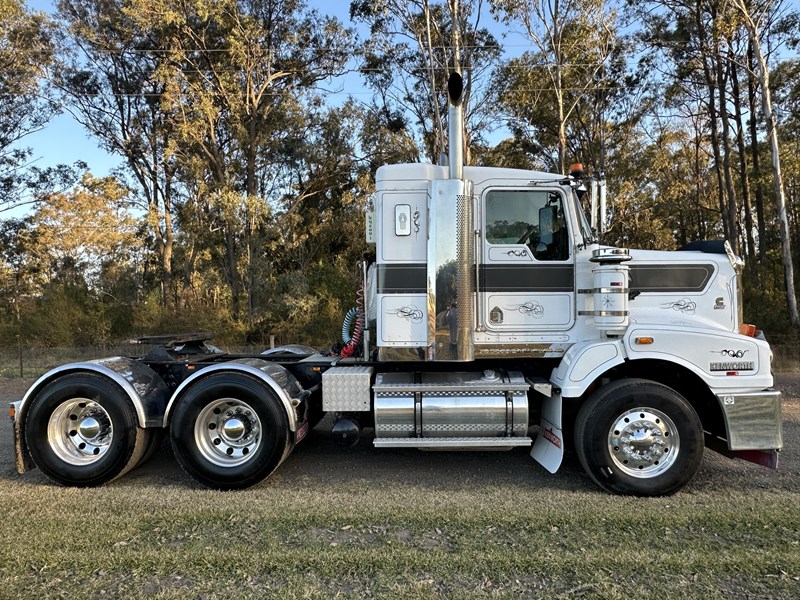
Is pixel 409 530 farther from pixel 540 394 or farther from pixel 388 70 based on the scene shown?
pixel 388 70

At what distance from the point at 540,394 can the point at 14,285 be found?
89.7ft

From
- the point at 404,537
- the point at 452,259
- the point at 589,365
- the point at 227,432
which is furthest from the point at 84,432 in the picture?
the point at 589,365

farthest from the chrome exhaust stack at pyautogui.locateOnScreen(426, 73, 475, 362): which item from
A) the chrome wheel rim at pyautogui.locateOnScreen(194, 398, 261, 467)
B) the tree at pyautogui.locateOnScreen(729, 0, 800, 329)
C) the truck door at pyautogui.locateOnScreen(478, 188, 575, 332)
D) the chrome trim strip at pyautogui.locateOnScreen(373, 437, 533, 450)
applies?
the tree at pyautogui.locateOnScreen(729, 0, 800, 329)

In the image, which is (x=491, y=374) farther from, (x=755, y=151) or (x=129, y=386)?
(x=755, y=151)

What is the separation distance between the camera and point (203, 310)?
18516mm

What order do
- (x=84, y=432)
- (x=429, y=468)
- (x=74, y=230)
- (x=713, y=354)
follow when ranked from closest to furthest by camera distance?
(x=713, y=354)
(x=84, y=432)
(x=429, y=468)
(x=74, y=230)

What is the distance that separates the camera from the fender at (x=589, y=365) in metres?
5.02

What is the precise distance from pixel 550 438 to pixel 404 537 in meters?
2.05

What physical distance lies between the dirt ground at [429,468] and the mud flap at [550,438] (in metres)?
0.19

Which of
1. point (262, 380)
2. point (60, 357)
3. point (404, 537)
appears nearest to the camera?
point (404, 537)

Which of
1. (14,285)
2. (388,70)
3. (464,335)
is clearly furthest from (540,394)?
(14,285)

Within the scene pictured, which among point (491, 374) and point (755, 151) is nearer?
point (491, 374)

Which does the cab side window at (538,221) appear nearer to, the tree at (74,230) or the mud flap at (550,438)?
the mud flap at (550,438)

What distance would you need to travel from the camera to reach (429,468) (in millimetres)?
5695
